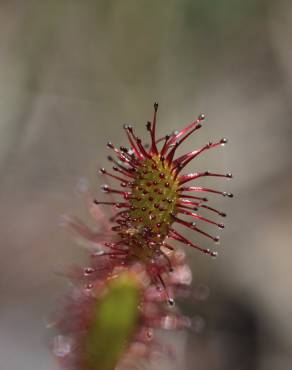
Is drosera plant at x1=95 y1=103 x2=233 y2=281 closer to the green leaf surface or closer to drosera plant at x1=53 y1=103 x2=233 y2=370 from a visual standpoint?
drosera plant at x1=53 y1=103 x2=233 y2=370

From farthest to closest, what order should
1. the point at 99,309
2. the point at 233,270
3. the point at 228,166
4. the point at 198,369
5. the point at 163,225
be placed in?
the point at 228,166, the point at 233,270, the point at 198,369, the point at 99,309, the point at 163,225

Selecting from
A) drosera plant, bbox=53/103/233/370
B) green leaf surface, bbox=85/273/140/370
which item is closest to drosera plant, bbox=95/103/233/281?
drosera plant, bbox=53/103/233/370

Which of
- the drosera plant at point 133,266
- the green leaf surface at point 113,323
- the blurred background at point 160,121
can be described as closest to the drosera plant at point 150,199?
the drosera plant at point 133,266

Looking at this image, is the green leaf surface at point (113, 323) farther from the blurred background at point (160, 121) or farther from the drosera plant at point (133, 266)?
the blurred background at point (160, 121)

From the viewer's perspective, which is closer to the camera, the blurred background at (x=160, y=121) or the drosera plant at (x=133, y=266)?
the drosera plant at (x=133, y=266)

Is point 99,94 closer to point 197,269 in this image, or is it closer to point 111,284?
point 197,269

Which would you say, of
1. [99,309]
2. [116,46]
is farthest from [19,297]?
[99,309]
